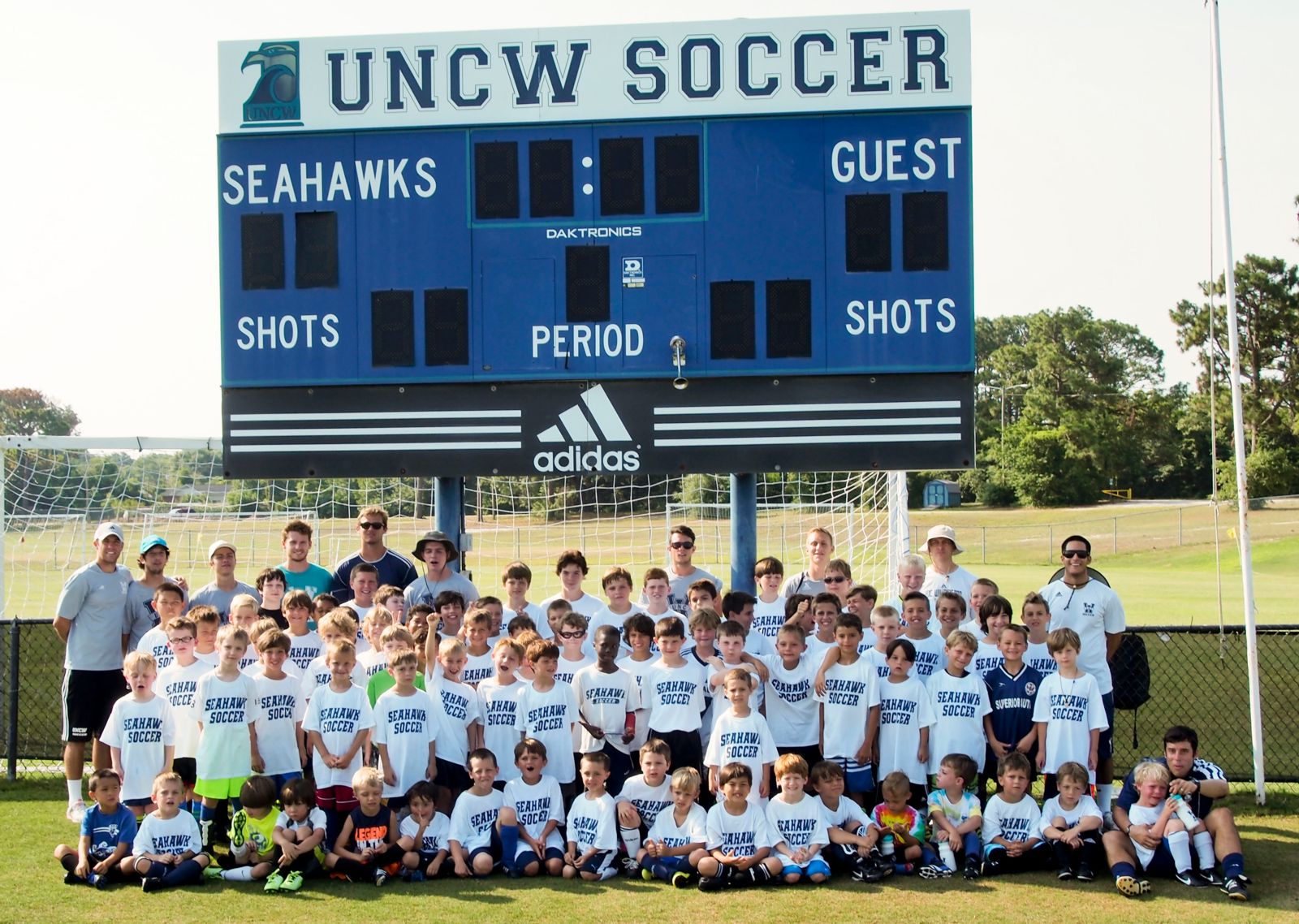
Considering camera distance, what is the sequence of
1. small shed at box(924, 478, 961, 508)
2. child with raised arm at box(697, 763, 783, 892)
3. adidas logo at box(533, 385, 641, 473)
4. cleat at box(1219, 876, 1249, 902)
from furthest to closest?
small shed at box(924, 478, 961, 508) < adidas logo at box(533, 385, 641, 473) < child with raised arm at box(697, 763, 783, 892) < cleat at box(1219, 876, 1249, 902)

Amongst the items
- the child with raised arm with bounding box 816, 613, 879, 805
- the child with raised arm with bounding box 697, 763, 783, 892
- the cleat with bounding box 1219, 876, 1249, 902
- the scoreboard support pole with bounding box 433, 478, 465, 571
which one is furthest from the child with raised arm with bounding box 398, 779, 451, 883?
the cleat with bounding box 1219, 876, 1249, 902

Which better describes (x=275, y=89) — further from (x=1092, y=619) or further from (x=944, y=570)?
(x=1092, y=619)

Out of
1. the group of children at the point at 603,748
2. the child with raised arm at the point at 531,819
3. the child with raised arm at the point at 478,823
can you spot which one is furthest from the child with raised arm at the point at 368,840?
the child with raised arm at the point at 531,819

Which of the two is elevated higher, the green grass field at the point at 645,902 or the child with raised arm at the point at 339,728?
the child with raised arm at the point at 339,728

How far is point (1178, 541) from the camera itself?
3269cm

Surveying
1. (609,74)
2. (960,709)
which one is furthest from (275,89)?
(960,709)

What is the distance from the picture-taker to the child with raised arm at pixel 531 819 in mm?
6227

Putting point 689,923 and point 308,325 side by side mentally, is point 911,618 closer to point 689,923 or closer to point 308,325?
point 689,923

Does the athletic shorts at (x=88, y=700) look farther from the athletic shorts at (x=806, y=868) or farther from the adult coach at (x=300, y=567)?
the athletic shorts at (x=806, y=868)

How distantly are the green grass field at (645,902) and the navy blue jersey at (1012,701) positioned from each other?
79 cm

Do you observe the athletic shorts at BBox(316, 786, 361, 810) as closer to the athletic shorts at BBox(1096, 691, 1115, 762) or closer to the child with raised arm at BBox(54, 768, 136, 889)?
the child with raised arm at BBox(54, 768, 136, 889)

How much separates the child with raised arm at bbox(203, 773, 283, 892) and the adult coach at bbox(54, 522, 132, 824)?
166 cm

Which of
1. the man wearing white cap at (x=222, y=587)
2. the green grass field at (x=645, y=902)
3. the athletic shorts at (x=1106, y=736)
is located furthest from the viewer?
the man wearing white cap at (x=222, y=587)

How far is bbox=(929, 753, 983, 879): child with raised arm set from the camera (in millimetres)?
6223
